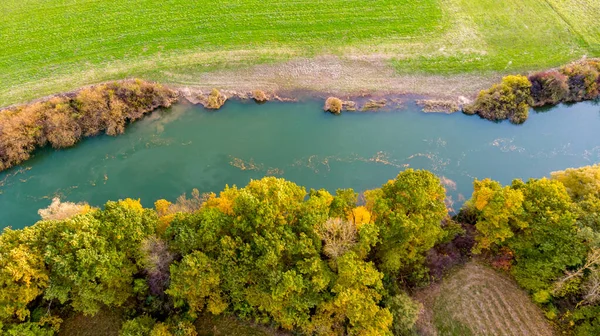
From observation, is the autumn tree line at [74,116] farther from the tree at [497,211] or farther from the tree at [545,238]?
the tree at [545,238]

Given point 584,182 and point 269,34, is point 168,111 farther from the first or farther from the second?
point 584,182

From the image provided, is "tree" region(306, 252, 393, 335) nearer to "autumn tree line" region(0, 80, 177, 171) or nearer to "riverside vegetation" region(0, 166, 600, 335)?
"riverside vegetation" region(0, 166, 600, 335)

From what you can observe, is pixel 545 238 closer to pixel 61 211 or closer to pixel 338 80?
pixel 338 80

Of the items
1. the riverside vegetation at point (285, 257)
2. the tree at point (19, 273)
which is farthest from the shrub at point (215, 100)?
the tree at point (19, 273)

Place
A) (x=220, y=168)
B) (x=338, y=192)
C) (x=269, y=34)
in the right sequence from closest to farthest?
(x=338, y=192) → (x=220, y=168) → (x=269, y=34)

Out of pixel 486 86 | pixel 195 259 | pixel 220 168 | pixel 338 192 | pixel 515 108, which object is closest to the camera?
pixel 195 259

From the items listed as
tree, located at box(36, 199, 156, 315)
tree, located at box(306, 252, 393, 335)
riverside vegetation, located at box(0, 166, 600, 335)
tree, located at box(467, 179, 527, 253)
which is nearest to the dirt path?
tree, located at box(467, 179, 527, 253)

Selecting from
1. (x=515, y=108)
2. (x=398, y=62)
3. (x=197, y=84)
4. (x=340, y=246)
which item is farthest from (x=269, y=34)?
(x=340, y=246)
